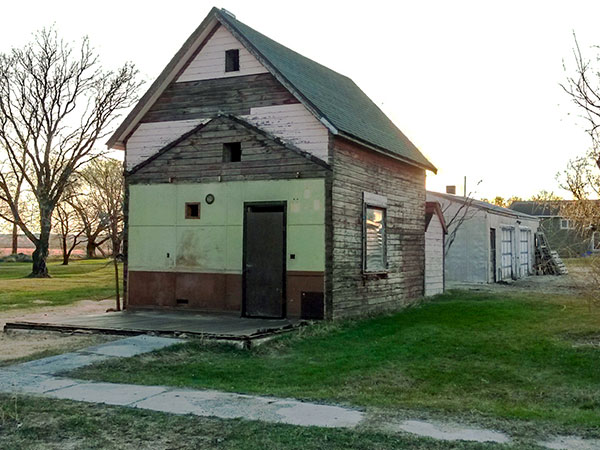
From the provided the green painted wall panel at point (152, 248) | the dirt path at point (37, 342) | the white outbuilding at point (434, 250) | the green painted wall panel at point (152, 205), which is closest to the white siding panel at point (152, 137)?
the green painted wall panel at point (152, 205)

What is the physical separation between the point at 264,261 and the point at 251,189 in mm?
1687

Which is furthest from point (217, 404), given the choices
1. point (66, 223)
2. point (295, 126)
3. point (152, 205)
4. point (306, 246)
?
point (66, 223)

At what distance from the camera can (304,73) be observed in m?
16.7

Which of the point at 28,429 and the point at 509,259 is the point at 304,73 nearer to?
the point at 28,429

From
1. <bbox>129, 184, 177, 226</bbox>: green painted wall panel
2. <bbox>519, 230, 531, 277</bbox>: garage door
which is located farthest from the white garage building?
<bbox>129, 184, 177, 226</bbox>: green painted wall panel

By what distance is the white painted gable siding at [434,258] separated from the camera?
2028 centimetres

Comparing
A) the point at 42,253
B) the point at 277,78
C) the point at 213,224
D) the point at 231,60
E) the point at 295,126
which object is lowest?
the point at 42,253

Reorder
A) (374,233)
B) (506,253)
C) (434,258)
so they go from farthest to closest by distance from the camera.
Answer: (506,253) < (434,258) < (374,233)

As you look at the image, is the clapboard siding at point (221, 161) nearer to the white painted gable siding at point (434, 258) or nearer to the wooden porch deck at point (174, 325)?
the wooden porch deck at point (174, 325)

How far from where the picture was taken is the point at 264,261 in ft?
47.6

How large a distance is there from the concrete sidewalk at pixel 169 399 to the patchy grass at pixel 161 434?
0.30m

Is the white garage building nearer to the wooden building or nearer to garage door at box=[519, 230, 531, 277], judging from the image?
garage door at box=[519, 230, 531, 277]

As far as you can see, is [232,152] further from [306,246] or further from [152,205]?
[306,246]

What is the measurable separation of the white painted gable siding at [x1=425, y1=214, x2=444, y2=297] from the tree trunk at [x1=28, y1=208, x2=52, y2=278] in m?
23.7
